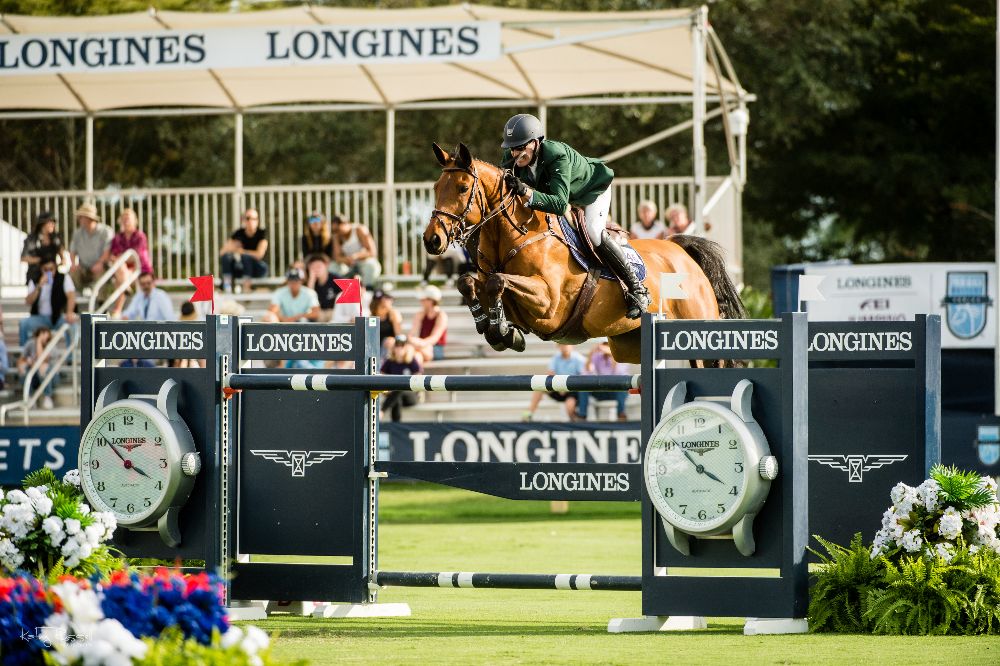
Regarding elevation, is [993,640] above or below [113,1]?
below

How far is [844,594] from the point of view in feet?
19.7

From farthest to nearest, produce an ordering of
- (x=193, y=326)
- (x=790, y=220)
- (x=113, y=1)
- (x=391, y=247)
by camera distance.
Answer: (x=790, y=220)
(x=113, y=1)
(x=391, y=247)
(x=193, y=326)

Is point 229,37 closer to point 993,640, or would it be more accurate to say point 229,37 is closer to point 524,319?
point 524,319

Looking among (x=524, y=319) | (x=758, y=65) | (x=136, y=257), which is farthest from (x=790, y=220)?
(x=524, y=319)

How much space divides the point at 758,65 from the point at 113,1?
1223cm

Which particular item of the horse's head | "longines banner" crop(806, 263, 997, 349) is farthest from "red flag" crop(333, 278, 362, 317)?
"longines banner" crop(806, 263, 997, 349)

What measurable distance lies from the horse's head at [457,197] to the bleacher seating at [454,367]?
261 inches

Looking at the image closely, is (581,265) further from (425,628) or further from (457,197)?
(425,628)

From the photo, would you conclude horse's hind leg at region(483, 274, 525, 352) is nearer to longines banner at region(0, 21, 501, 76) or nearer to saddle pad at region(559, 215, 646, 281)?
saddle pad at region(559, 215, 646, 281)

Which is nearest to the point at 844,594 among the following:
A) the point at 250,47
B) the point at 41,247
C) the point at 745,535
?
the point at 745,535

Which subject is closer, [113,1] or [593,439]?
[593,439]

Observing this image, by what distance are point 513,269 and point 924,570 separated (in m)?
3.26

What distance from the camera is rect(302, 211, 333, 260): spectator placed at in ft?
53.3

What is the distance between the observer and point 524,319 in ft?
27.8
